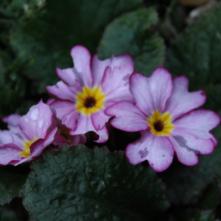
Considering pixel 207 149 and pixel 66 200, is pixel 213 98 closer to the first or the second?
pixel 207 149

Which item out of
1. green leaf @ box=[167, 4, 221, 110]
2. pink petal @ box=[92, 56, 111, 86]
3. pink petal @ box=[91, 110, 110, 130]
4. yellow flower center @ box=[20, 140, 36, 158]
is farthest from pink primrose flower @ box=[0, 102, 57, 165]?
green leaf @ box=[167, 4, 221, 110]

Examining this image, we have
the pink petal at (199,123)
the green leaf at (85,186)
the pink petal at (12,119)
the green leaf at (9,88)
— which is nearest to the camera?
the green leaf at (85,186)

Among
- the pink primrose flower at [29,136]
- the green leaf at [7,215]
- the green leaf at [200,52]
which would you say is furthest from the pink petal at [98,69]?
the green leaf at [7,215]

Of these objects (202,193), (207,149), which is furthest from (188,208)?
(207,149)

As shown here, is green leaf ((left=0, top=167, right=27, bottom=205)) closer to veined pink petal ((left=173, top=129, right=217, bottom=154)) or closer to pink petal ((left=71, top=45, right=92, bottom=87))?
pink petal ((left=71, top=45, right=92, bottom=87))

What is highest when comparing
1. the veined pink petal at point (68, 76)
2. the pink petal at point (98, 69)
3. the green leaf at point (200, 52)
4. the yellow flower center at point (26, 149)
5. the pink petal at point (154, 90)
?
the veined pink petal at point (68, 76)

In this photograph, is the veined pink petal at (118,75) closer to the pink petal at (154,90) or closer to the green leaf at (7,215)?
the pink petal at (154,90)
